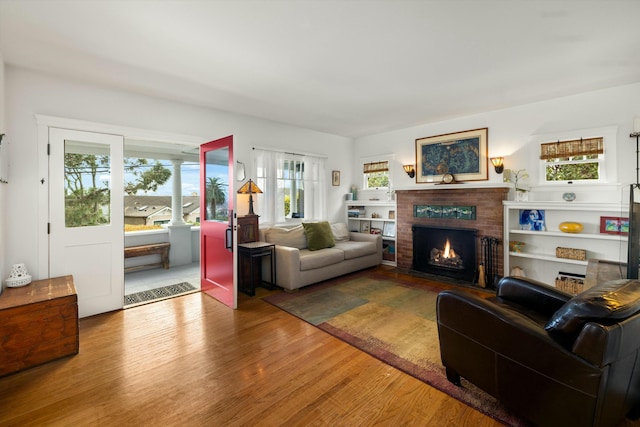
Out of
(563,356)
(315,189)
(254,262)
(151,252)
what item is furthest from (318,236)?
(563,356)

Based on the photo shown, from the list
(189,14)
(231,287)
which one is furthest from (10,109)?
(231,287)

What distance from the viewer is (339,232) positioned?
18.6 feet

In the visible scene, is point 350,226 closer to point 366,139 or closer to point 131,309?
point 366,139

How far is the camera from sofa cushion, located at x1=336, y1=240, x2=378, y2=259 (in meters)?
4.93

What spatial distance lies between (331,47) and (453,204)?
331 cm

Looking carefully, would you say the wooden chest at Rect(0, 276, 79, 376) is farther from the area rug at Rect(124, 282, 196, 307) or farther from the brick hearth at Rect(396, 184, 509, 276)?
the brick hearth at Rect(396, 184, 509, 276)

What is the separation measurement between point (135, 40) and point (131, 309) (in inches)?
116

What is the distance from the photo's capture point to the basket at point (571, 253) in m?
3.75

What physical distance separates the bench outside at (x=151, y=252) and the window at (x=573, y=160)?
6507 mm

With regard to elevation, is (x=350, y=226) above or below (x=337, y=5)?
below

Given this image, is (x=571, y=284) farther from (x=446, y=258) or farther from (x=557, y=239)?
(x=446, y=258)

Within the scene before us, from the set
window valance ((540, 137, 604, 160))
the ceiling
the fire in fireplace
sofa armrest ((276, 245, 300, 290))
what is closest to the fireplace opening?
the fire in fireplace

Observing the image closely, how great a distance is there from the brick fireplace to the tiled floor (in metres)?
3.58

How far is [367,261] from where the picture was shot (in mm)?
5324
